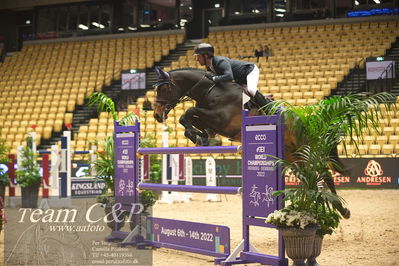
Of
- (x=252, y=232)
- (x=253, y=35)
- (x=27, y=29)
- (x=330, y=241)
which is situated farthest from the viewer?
(x=27, y=29)

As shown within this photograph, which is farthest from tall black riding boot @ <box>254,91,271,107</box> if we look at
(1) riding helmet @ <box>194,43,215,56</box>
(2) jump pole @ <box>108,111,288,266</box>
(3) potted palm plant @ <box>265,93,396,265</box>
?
(3) potted palm plant @ <box>265,93,396,265</box>

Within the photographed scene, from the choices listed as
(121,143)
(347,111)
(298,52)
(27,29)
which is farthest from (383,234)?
Answer: (27,29)

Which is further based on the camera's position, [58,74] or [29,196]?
[58,74]

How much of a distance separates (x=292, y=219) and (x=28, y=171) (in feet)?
23.7

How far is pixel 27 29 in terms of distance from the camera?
985 inches

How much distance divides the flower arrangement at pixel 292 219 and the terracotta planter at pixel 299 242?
0.12ft

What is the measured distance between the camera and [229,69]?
5672 millimetres

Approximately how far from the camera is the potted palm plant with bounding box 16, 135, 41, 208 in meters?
10.3

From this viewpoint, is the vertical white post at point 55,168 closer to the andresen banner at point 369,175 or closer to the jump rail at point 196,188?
the andresen banner at point 369,175

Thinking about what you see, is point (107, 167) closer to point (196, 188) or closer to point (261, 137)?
point (196, 188)

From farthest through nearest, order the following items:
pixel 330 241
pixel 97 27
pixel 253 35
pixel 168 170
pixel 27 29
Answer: pixel 27 29, pixel 97 27, pixel 253 35, pixel 168 170, pixel 330 241

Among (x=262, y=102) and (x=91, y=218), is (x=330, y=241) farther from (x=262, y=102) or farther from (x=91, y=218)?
(x=91, y=218)

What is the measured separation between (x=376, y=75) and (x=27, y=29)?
16.3 meters

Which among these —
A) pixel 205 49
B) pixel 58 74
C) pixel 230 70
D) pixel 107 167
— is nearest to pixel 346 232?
pixel 230 70
